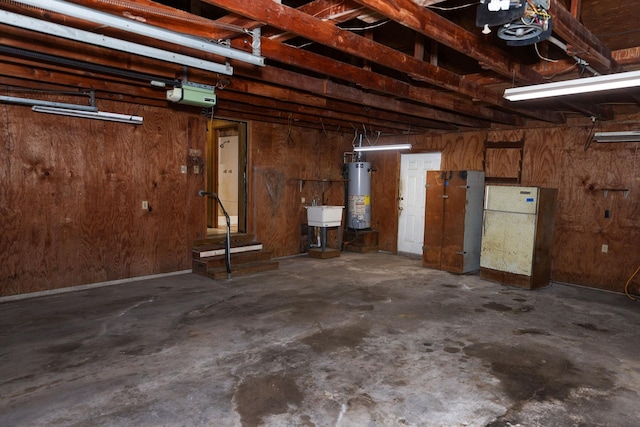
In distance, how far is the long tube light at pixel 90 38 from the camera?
2.00 metres

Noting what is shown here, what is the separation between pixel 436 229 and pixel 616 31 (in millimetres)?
3611

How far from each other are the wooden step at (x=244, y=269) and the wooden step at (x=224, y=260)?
0.24 feet

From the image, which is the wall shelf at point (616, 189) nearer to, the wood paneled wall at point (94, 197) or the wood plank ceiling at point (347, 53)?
the wood plank ceiling at point (347, 53)

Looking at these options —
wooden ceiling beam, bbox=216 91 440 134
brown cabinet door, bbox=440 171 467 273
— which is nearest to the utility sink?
wooden ceiling beam, bbox=216 91 440 134

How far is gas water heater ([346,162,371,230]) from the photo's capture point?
7.64m

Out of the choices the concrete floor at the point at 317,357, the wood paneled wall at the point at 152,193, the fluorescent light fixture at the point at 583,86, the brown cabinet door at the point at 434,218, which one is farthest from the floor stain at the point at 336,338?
the wood paneled wall at the point at 152,193

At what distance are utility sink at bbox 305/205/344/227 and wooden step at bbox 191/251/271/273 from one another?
1.19 metres

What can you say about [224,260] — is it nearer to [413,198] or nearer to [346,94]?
[346,94]

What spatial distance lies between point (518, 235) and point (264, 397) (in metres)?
4.22

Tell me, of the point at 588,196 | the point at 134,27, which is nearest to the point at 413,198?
the point at 588,196

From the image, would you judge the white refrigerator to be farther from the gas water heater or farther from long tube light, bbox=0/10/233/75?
long tube light, bbox=0/10/233/75

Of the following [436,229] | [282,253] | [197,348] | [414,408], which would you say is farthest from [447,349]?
[282,253]

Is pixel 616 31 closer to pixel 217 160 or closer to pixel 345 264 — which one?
pixel 345 264

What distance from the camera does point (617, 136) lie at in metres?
5.02
